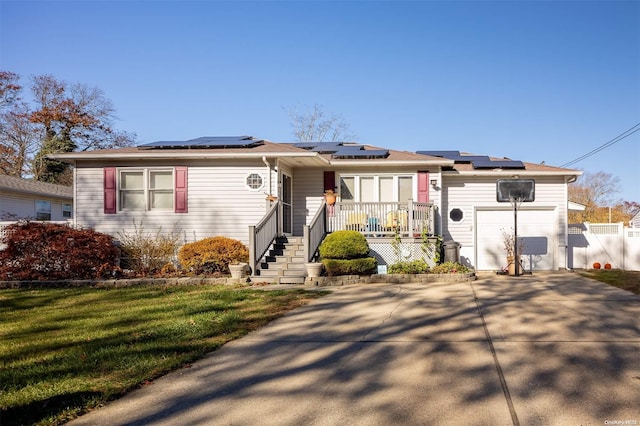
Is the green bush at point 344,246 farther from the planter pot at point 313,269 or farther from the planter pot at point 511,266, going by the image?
the planter pot at point 511,266

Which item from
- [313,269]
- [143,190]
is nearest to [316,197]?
[313,269]

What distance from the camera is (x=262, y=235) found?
40.8ft

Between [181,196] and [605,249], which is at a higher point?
[181,196]

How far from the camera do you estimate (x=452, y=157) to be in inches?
669

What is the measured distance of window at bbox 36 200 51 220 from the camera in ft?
76.7

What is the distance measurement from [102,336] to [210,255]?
256 inches

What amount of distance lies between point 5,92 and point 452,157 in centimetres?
2872

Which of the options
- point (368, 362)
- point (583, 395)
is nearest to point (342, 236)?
point (368, 362)

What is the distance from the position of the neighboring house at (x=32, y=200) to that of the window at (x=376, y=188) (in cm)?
1304

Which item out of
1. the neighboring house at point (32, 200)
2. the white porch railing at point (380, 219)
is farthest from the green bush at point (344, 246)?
the neighboring house at point (32, 200)

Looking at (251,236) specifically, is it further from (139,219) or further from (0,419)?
(0,419)

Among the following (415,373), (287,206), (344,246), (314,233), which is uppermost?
(287,206)

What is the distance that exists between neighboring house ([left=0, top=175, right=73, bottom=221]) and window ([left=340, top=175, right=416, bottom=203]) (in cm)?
1304

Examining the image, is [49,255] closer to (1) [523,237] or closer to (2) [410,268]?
(2) [410,268]
